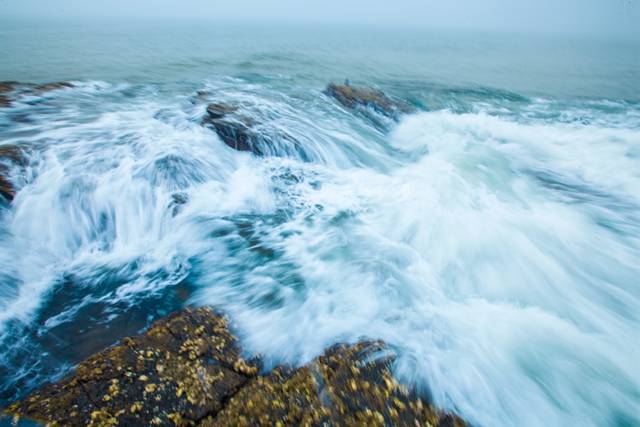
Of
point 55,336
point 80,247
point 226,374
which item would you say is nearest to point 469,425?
point 226,374

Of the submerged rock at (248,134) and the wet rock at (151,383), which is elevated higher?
the submerged rock at (248,134)

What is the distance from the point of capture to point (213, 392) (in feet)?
10.1

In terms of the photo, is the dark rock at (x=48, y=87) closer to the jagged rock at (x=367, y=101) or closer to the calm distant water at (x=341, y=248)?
the calm distant water at (x=341, y=248)

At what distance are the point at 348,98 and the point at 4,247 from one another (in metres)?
12.4

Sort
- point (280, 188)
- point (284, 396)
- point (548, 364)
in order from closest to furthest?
point (284, 396)
point (548, 364)
point (280, 188)

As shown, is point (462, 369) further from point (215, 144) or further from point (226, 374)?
point (215, 144)

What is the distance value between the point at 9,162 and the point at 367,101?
39.2 feet

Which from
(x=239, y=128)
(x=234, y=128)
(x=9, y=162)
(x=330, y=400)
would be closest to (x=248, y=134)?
(x=239, y=128)

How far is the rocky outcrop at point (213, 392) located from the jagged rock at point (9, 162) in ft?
15.2

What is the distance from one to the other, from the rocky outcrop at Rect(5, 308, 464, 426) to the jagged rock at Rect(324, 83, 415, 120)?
12041mm

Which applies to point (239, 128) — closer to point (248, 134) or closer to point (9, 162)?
point (248, 134)

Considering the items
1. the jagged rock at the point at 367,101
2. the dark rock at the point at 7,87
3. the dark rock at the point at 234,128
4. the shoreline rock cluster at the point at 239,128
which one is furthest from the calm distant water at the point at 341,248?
the jagged rock at the point at 367,101

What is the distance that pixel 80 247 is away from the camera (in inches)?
218

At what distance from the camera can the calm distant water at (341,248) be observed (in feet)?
13.3
